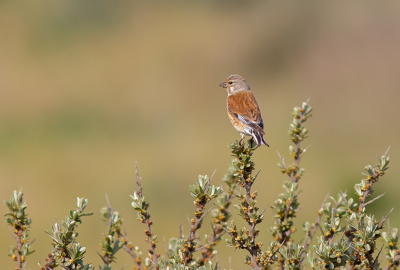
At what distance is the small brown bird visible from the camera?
453cm

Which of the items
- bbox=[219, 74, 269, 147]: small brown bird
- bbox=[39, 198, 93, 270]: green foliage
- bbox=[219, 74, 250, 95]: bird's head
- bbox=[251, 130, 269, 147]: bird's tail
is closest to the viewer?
bbox=[39, 198, 93, 270]: green foliage

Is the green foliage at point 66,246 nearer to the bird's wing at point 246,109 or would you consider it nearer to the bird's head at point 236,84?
the bird's wing at point 246,109

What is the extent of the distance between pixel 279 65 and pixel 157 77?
4248 millimetres

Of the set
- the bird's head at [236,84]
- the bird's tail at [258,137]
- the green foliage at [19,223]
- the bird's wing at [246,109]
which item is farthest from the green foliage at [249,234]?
the bird's head at [236,84]

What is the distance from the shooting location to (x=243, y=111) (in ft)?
16.5

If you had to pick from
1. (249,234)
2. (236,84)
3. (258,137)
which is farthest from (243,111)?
(249,234)

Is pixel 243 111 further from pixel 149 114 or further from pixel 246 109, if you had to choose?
pixel 149 114

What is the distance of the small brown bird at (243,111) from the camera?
14.8 ft

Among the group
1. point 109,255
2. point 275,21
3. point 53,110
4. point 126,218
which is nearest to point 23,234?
point 109,255

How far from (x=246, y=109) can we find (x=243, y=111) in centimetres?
5

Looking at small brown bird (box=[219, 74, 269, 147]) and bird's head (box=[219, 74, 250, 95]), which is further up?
bird's head (box=[219, 74, 250, 95])

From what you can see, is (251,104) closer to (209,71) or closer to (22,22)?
(209,71)

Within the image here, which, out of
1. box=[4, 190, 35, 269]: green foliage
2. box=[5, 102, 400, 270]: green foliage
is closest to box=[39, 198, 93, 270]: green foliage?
box=[5, 102, 400, 270]: green foliage

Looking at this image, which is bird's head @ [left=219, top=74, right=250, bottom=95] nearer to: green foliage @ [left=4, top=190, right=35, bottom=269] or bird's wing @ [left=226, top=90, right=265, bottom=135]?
bird's wing @ [left=226, top=90, right=265, bottom=135]
